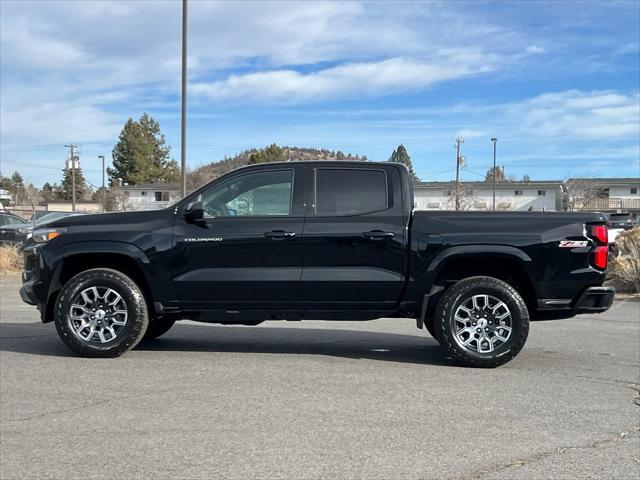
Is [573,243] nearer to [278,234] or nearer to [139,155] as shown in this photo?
[278,234]

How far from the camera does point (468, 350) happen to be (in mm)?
6422

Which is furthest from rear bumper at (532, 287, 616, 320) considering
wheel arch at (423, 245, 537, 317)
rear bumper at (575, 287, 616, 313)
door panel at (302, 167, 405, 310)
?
door panel at (302, 167, 405, 310)

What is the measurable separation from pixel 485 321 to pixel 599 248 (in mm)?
1329

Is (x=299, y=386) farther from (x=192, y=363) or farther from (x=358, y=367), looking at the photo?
(x=192, y=363)

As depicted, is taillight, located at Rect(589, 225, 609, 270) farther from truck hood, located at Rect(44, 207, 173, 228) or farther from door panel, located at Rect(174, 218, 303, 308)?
truck hood, located at Rect(44, 207, 173, 228)

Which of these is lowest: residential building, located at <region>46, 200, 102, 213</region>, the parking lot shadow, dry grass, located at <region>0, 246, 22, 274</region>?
the parking lot shadow

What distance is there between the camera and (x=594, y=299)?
20.9ft

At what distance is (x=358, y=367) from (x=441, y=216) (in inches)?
68.5

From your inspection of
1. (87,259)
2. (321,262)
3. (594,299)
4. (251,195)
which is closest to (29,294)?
(87,259)

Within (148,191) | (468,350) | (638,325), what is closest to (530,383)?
(468,350)

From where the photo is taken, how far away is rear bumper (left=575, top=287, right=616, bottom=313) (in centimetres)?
638

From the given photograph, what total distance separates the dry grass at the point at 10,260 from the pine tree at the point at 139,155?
62.0 m

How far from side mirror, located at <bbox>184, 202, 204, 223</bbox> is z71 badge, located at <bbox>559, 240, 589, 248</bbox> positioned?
11.8 feet

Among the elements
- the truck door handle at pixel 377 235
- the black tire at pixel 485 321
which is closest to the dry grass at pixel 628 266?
the black tire at pixel 485 321
